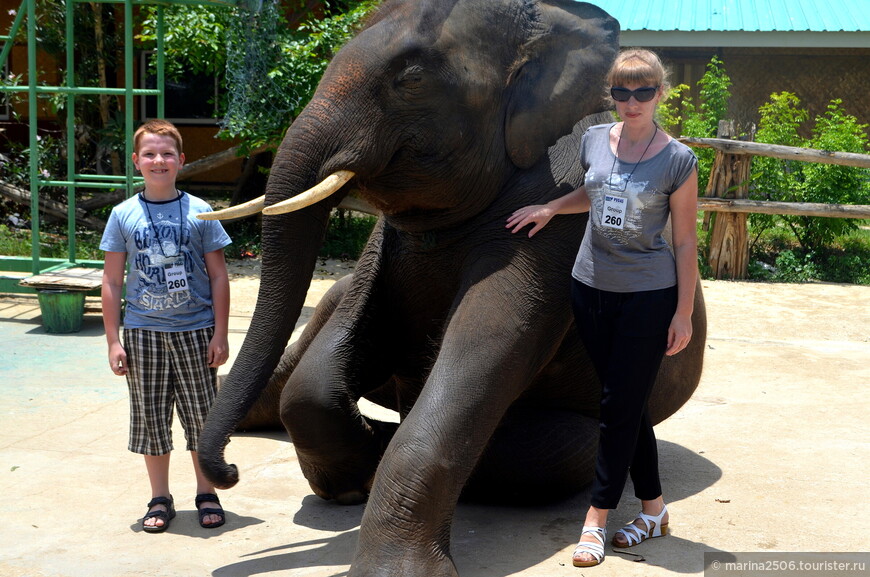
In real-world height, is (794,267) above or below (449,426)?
below

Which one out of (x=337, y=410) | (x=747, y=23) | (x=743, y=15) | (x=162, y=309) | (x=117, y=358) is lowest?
(x=337, y=410)

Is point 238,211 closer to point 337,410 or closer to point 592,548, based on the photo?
point 337,410

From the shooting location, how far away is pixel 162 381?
4.30m

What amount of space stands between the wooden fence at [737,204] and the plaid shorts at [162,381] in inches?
344

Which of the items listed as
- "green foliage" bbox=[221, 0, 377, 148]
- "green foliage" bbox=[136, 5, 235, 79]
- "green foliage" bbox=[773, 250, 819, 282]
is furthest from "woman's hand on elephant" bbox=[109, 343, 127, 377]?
"green foliage" bbox=[773, 250, 819, 282]

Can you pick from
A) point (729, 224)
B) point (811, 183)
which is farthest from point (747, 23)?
point (729, 224)

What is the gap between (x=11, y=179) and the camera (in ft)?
46.4

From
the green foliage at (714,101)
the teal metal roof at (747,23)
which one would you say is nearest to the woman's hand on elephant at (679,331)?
the green foliage at (714,101)

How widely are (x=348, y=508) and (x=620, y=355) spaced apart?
4.90ft

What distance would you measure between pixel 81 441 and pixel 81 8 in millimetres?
10419

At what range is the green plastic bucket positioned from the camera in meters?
8.09

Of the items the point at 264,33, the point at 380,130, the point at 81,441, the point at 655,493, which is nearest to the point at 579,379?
the point at 655,493

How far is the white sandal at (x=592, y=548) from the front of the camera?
3758 millimetres

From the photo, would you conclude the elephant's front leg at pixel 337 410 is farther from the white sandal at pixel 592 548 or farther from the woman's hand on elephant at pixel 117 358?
the white sandal at pixel 592 548
